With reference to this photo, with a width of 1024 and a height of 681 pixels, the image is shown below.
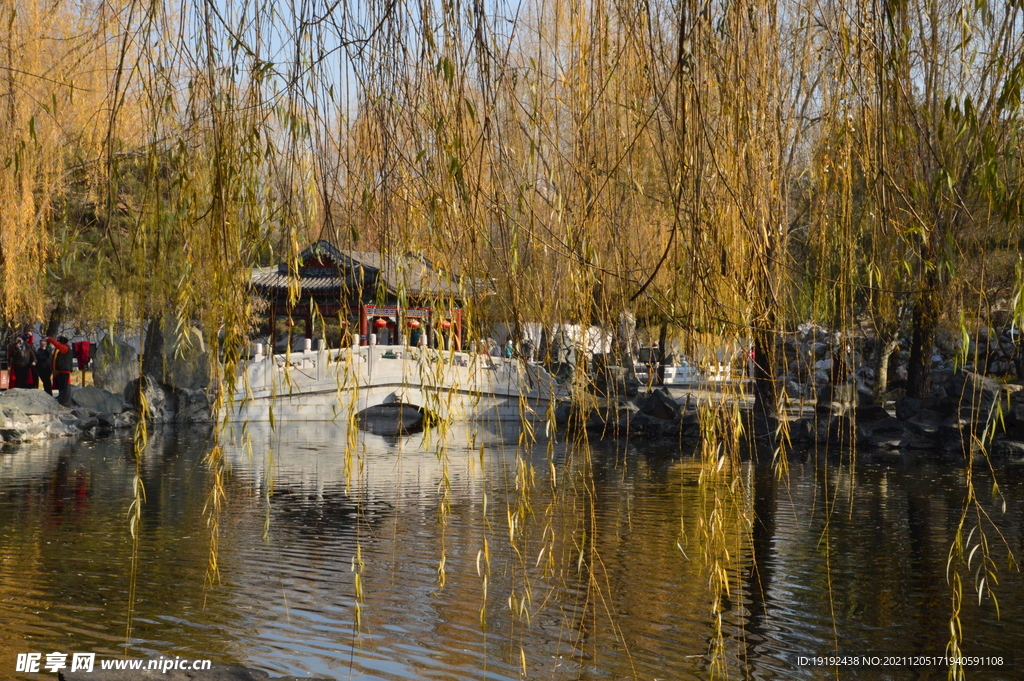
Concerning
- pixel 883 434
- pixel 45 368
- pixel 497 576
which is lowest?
pixel 497 576

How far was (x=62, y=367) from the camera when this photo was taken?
15.5 metres

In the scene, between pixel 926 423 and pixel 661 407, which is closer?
pixel 926 423

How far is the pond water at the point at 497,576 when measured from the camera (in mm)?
3883

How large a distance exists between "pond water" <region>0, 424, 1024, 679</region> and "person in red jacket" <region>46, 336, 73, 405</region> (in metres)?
6.35

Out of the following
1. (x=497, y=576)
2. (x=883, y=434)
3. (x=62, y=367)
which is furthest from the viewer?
(x=62, y=367)

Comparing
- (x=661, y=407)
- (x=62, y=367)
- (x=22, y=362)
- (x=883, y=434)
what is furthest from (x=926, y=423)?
(x=22, y=362)

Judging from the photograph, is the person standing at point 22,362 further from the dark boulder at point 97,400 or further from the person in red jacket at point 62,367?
the dark boulder at point 97,400

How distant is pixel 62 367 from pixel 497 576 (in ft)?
39.9

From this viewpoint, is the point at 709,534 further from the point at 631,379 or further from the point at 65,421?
the point at 631,379

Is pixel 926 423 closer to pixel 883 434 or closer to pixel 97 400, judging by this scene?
pixel 883 434

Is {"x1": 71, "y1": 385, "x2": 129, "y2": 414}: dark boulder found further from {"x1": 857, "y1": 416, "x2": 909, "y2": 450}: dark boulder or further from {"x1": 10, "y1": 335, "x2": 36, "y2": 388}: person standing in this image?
{"x1": 857, "y1": 416, "x2": 909, "y2": 450}: dark boulder

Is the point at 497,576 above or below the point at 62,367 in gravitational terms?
below

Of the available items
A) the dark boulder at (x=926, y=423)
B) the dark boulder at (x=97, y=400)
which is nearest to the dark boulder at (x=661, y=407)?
the dark boulder at (x=926, y=423)

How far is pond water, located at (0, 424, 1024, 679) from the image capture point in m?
3.88
